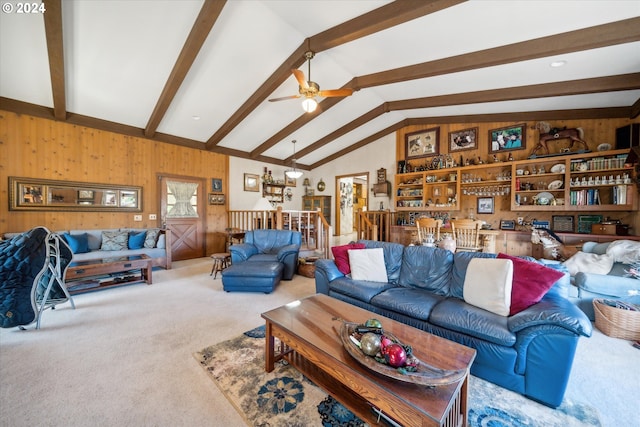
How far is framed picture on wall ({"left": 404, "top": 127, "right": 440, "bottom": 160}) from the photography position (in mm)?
6156

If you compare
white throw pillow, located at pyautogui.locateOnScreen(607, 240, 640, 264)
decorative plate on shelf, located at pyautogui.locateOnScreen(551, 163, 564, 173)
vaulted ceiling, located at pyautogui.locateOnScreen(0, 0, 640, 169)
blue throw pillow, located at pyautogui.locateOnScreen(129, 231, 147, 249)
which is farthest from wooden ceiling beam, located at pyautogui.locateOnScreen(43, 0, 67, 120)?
decorative plate on shelf, located at pyautogui.locateOnScreen(551, 163, 564, 173)

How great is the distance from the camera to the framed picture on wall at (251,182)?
24.4 feet

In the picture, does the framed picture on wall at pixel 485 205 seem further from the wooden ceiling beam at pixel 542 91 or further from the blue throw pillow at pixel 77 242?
the blue throw pillow at pixel 77 242

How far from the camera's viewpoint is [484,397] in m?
1.65

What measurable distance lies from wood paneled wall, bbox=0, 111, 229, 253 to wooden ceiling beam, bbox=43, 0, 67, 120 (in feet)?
1.97

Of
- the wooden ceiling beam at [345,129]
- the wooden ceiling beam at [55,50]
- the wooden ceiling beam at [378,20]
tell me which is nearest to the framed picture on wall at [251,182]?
the wooden ceiling beam at [345,129]

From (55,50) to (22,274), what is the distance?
2788 millimetres

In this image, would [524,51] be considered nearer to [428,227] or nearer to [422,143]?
[428,227]

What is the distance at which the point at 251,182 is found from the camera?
7.58 meters

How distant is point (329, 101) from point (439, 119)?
2890 mm

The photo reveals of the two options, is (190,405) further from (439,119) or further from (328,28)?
(439,119)

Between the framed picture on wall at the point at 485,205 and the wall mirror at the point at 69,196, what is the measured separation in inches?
306

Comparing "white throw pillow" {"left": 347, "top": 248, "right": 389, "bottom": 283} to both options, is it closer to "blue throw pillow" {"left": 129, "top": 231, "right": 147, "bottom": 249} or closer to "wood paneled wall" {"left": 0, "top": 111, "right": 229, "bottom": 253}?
"blue throw pillow" {"left": 129, "top": 231, "right": 147, "bottom": 249}

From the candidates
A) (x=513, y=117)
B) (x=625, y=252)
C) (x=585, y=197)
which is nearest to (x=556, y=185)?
(x=585, y=197)
